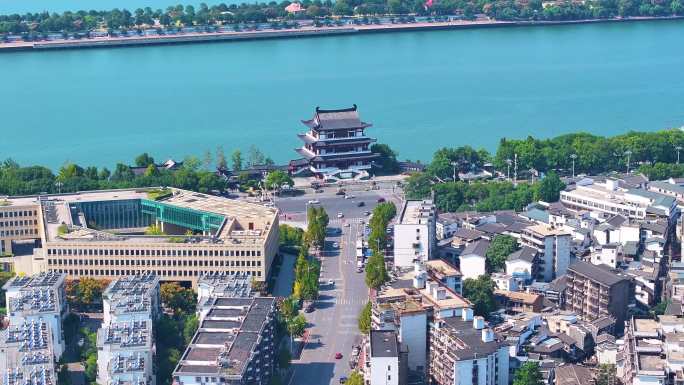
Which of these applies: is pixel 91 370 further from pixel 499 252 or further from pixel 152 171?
pixel 152 171

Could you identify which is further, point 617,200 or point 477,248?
point 617,200

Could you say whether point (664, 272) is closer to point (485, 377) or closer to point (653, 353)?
point (653, 353)

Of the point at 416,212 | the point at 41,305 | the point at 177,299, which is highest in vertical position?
the point at 416,212

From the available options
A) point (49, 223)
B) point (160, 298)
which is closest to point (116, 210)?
point (49, 223)

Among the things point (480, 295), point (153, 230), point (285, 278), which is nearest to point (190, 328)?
point (285, 278)

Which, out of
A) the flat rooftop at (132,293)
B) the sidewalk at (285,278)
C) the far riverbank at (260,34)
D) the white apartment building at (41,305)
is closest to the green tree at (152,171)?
the sidewalk at (285,278)

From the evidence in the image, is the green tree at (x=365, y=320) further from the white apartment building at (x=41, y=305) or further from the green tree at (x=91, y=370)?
the white apartment building at (x=41, y=305)

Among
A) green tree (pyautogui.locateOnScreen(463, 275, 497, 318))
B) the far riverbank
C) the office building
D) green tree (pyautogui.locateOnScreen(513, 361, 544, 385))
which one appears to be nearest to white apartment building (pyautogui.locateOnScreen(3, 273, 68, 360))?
the office building
